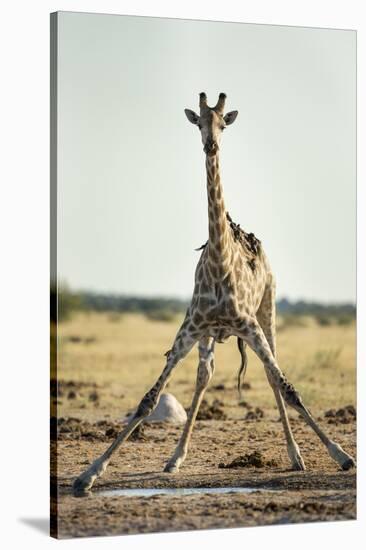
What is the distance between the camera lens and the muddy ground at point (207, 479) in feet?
36.3

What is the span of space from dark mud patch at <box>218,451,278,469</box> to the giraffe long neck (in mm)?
2176

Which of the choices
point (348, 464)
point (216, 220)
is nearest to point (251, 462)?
point (348, 464)

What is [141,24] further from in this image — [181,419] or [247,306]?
[181,419]

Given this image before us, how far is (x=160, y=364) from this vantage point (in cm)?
2164

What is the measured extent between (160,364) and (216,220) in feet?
33.6

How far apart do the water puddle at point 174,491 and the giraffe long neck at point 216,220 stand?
180cm

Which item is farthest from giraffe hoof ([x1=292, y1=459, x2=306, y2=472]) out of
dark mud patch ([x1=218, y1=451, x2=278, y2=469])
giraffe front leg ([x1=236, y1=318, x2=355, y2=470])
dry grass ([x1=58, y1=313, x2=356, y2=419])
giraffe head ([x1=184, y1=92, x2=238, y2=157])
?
dry grass ([x1=58, y1=313, x2=356, y2=419])

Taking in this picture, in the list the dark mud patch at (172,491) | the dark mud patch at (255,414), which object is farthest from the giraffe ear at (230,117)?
the dark mud patch at (255,414)

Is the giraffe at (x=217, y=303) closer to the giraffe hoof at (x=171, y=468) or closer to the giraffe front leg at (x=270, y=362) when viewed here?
the giraffe front leg at (x=270, y=362)

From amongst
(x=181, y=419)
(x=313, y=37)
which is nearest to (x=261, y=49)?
(x=313, y=37)

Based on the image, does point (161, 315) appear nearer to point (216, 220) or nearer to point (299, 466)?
point (299, 466)

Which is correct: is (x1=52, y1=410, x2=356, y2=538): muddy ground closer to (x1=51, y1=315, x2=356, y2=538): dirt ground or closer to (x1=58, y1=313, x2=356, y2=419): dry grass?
(x1=51, y1=315, x2=356, y2=538): dirt ground

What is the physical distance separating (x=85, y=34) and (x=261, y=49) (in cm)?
226

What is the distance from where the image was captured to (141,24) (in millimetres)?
13250
